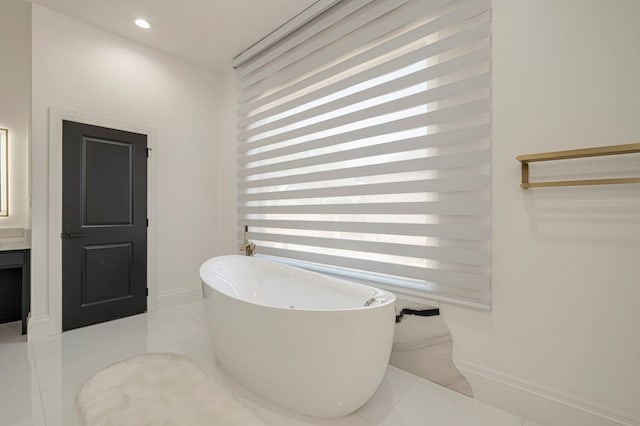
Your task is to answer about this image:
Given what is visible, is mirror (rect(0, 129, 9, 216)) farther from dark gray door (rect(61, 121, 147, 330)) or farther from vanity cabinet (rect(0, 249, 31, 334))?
dark gray door (rect(61, 121, 147, 330))

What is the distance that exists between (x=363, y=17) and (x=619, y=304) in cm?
244

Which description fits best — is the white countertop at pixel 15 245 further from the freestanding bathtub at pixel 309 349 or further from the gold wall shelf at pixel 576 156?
the gold wall shelf at pixel 576 156

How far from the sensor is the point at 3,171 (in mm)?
2807

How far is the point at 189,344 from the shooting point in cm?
233

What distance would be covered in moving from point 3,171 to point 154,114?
1545 mm

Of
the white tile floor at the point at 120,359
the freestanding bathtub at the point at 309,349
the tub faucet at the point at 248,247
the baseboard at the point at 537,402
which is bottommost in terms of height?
the white tile floor at the point at 120,359

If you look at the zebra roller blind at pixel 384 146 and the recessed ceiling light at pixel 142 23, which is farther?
the recessed ceiling light at pixel 142 23

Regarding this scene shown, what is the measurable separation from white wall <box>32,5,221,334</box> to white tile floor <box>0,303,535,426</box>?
1.59 feet

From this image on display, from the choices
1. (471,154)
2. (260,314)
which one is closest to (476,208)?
(471,154)

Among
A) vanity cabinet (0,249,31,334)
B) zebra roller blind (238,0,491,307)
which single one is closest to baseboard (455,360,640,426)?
zebra roller blind (238,0,491,307)

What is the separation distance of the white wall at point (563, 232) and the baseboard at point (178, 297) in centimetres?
310

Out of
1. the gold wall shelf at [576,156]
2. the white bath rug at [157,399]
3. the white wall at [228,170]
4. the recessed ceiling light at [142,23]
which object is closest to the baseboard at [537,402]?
the gold wall shelf at [576,156]

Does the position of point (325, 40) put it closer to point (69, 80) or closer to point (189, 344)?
point (69, 80)

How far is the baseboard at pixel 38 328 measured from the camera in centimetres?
240
